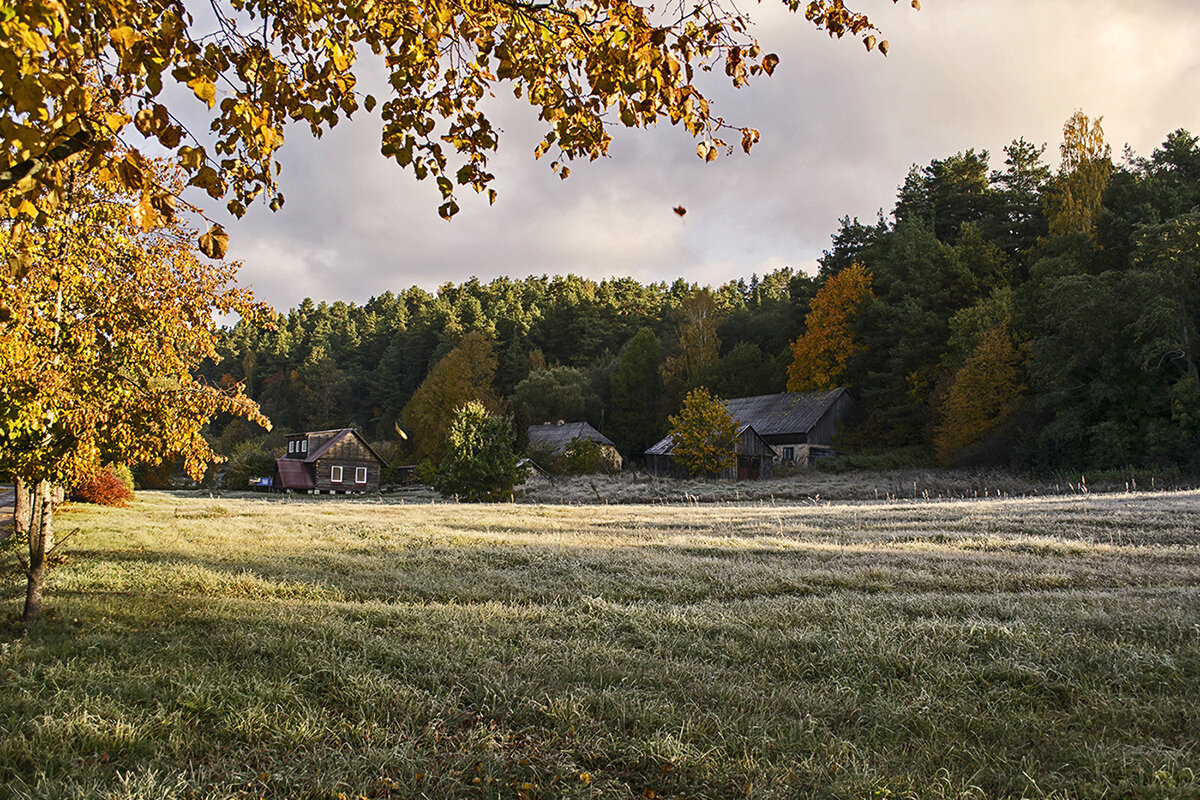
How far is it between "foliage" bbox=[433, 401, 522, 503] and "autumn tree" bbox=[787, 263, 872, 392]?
1105 inches

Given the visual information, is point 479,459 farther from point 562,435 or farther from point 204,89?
point 204,89

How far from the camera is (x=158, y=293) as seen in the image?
24.9 ft

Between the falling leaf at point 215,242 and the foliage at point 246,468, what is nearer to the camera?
the falling leaf at point 215,242

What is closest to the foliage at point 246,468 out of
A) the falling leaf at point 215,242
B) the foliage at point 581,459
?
the foliage at point 581,459

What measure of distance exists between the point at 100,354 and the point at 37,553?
6.79 ft

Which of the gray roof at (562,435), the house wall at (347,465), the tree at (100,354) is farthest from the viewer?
the gray roof at (562,435)

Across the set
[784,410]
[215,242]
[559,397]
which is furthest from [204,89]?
[559,397]

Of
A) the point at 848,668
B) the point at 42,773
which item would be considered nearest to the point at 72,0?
the point at 42,773

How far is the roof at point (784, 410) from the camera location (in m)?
47.4

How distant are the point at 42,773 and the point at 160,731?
0.58 meters

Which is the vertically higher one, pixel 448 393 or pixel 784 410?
pixel 448 393

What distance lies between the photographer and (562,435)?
55.4m

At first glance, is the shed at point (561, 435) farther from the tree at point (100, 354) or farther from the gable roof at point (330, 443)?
the tree at point (100, 354)

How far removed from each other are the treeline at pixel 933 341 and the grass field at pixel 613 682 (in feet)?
15.1
